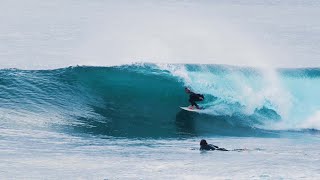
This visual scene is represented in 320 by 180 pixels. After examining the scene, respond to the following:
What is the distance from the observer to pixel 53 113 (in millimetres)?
24766

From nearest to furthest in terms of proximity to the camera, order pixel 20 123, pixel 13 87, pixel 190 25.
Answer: pixel 20 123 → pixel 13 87 → pixel 190 25

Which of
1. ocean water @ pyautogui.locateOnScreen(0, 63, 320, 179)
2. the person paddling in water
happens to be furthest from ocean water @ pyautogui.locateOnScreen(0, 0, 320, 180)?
the person paddling in water

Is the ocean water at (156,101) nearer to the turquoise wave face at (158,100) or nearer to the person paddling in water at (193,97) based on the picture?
the turquoise wave face at (158,100)

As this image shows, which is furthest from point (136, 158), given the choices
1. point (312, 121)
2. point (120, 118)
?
point (312, 121)

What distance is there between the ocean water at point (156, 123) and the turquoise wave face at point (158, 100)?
1.5 inches

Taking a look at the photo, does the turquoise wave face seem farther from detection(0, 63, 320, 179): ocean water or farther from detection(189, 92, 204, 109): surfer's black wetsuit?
detection(189, 92, 204, 109): surfer's black wetsuit

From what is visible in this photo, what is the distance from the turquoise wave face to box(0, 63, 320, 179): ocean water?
4cm

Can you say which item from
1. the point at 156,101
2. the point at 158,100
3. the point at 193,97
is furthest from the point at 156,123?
the point at 158,100

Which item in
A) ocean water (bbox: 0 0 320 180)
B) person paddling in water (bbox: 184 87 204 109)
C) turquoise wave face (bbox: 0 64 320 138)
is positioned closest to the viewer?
ocean water (bbox: 0 0 320 180)

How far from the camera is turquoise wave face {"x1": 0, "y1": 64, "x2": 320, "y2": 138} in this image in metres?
24.3

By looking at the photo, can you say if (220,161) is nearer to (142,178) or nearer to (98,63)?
(142,178)

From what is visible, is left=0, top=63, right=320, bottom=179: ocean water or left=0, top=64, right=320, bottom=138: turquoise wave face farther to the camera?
left=0, top=64, right=320, bottom=138: turquoise wave face

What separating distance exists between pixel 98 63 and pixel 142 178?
18.1 meters

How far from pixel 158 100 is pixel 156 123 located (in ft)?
9.38
